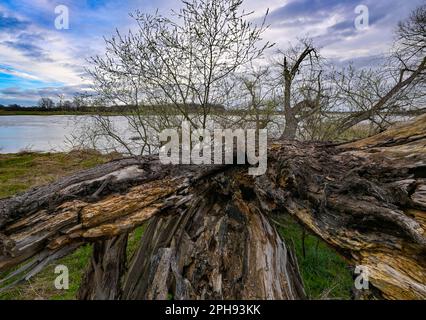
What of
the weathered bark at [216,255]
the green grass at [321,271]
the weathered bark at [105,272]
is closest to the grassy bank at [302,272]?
the green grass at [321,271]

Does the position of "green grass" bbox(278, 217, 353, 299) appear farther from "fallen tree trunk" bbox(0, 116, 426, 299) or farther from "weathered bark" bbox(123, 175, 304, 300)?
"fallen tree trunk" bbox(0, 116, 426, 299)

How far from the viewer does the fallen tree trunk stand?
1737mm

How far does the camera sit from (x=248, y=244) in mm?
2434

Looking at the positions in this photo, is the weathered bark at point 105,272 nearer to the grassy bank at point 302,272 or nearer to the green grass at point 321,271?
the grassy bank at point 302,272

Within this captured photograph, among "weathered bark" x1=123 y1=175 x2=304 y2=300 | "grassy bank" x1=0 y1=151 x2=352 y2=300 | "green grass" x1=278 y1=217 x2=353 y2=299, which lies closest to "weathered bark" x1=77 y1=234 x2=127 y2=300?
"weathered bark" x1=123 y1=175 x2=304 y2=300

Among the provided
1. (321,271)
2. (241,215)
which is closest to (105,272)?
(241,215)

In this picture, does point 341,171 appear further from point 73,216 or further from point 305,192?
point 73,216

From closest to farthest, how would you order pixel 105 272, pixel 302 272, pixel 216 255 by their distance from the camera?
pixel 216 255, pixel 105 272, pixel 302 272

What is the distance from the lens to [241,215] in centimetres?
264

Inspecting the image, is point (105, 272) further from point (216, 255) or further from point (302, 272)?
Result: point (302, 272)

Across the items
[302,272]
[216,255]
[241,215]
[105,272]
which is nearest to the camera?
[216,255]

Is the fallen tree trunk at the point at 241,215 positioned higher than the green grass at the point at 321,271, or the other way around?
the fallen tree trunk at the point at 241,215

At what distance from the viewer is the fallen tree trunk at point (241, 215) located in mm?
1737
